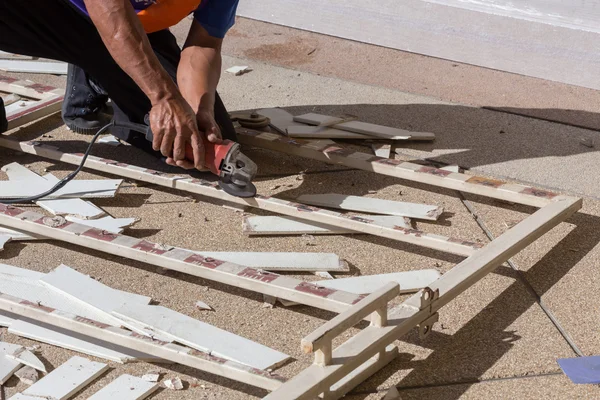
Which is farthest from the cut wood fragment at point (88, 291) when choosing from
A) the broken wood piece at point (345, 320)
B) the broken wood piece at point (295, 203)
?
the broken wood piece at point (345, 320)

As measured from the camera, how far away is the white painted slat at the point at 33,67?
5008 mm

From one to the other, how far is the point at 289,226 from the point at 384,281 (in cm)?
54

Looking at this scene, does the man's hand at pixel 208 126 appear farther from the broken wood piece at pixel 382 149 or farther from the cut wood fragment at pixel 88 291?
the broken wood piece at pixel 382 149

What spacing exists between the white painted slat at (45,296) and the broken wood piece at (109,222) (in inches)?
17.8

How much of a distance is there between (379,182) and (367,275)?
79 cm

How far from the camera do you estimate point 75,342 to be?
2646 mm

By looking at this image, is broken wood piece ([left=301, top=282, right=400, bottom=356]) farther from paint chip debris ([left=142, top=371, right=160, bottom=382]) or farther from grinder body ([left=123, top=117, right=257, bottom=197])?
grinder body ([left=123, top=117, right=257, bottom=197])

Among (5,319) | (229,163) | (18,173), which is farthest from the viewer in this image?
(18,173)

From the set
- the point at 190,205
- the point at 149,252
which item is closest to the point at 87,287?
the point at 149,252

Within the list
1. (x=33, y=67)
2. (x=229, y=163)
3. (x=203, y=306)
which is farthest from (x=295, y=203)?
(x=33, y=67)

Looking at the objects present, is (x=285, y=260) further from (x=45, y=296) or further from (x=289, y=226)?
(x=45, y=296)

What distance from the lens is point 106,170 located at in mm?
3617

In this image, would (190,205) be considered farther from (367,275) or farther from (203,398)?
(203,398)

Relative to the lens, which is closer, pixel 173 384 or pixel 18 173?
pixel 173 384
